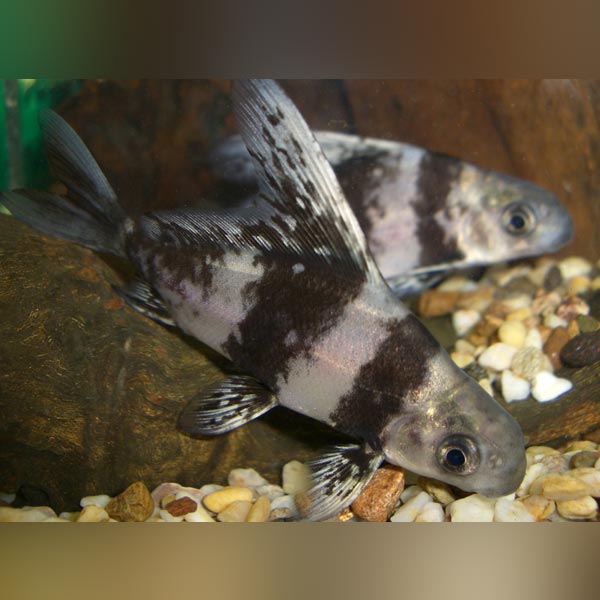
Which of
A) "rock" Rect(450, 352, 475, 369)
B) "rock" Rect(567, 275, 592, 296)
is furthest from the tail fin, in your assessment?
"rock" Rect(567, 275, 592, 296)

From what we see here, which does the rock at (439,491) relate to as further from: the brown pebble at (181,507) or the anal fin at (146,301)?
the anal fin at (146,301)

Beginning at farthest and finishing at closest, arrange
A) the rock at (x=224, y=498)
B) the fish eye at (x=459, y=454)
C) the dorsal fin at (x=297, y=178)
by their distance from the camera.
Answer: the rock at (x=224, y=498) → the fish eye at (x=459, y=454) → the dorsal fin at (x=297, y=178)

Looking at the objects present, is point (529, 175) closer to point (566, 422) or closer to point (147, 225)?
point (566, 422)

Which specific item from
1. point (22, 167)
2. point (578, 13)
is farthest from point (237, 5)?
point (22, 167)

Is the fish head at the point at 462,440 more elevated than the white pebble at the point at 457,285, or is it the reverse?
the white pebble at the point at 457,285

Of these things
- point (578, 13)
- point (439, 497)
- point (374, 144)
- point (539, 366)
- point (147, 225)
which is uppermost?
point (578, 13)

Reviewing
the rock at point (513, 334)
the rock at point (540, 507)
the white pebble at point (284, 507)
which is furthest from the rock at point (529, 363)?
the white pebble at point (284, 507)

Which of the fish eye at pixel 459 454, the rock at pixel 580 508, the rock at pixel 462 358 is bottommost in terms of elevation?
the rock at pixel 580 508

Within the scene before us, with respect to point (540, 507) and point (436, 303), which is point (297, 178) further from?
point (436, 303)
